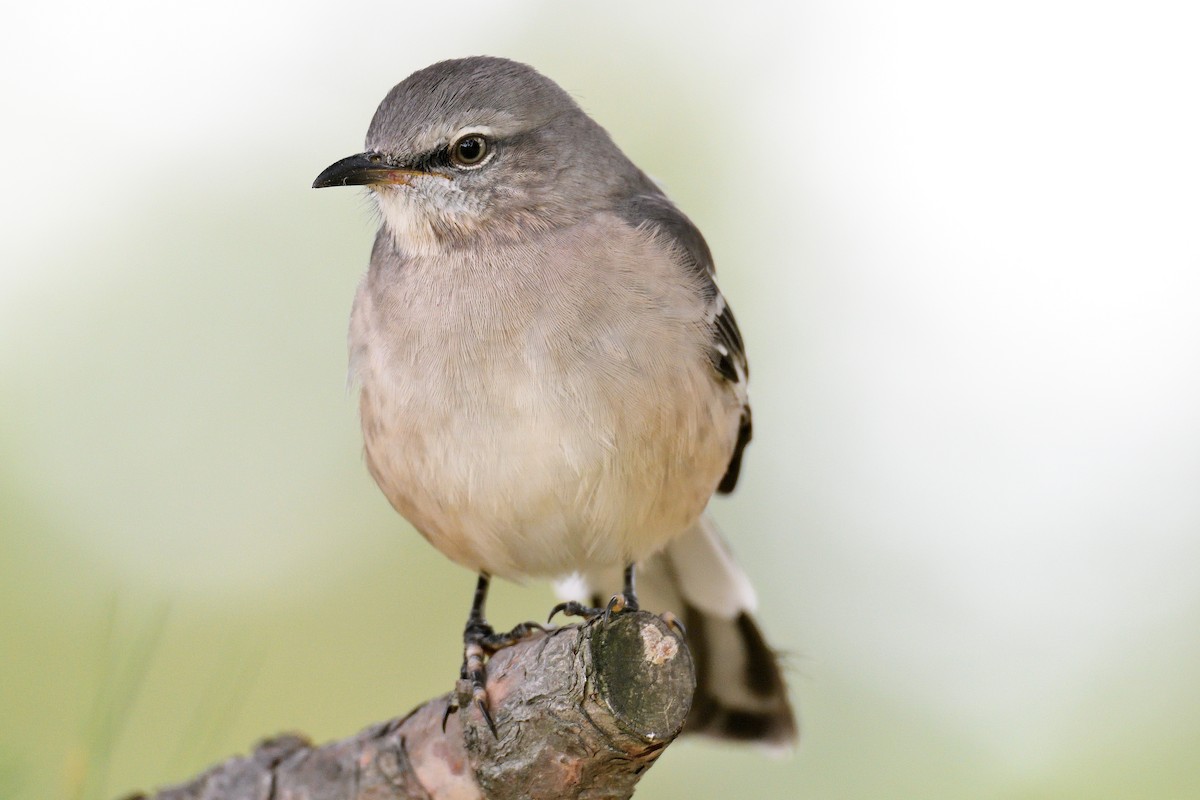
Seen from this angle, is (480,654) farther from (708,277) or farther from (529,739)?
(708,277)

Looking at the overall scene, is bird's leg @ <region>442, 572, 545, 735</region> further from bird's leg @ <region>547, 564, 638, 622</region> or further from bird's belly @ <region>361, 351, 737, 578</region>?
bird's belly @ <region>361, 351, 737, 578</region>

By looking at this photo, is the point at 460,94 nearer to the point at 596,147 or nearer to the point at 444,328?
the point at 596,147

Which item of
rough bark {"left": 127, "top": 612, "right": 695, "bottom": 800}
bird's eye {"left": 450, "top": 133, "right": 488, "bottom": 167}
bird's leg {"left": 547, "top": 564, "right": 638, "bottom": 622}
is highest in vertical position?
bird's eye {"left": 450, "top": 133, "right": 488, "bottom": 167}

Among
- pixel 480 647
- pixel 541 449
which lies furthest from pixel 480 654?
pixel 541 449

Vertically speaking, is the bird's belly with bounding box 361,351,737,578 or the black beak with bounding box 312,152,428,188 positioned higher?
the black beak with bounding box 312,152,428,188

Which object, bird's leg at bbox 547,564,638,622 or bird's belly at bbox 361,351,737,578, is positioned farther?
bird's belly at bbox 361,351,737,578

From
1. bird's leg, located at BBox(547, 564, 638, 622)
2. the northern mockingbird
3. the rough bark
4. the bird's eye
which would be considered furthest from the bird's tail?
the bird's eye
